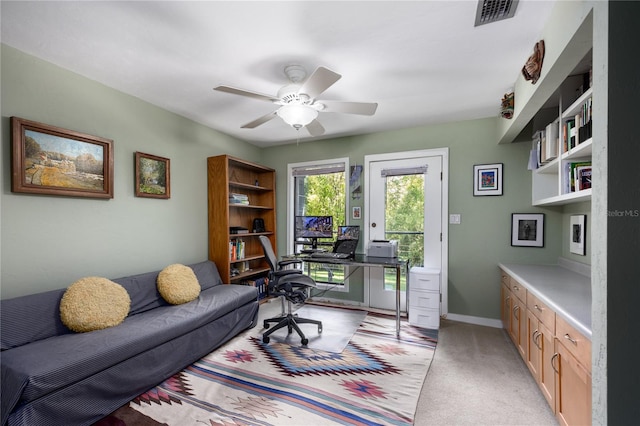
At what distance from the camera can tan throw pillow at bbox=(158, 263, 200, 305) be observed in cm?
257

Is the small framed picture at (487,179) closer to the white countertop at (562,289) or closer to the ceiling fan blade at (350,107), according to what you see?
the white countertop at (562,289)

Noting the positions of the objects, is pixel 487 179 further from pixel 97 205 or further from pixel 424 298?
pixel 97 205

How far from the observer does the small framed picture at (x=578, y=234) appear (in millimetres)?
2389

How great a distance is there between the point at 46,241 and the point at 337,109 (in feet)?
8.18

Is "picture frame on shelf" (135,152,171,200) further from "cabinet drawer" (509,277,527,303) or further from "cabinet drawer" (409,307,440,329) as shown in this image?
"cabinet drawer" (509,277,527,303)

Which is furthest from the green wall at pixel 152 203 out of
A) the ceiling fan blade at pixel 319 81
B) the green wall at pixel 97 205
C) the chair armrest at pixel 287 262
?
the ceiling fan blade at pixel 319 81

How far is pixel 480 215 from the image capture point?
3.29 meters

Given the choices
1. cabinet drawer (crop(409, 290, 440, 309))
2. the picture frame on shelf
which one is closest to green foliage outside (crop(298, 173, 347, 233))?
cabinet drawer (crop(409, 290, 440, 309))

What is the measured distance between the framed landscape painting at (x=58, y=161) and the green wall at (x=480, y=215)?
3.34m

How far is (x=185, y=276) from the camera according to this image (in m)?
2.76

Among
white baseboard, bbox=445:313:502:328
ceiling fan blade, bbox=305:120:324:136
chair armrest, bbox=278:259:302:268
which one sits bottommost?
white baseboard, bbox=445:313:502:328

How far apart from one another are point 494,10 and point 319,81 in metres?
1.07

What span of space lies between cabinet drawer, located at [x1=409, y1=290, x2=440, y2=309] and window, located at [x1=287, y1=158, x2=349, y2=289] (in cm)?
110

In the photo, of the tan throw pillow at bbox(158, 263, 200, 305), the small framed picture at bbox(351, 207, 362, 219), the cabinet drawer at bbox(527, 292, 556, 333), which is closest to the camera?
the cabinet drawer at bbox(527, 292, 556, 333)
